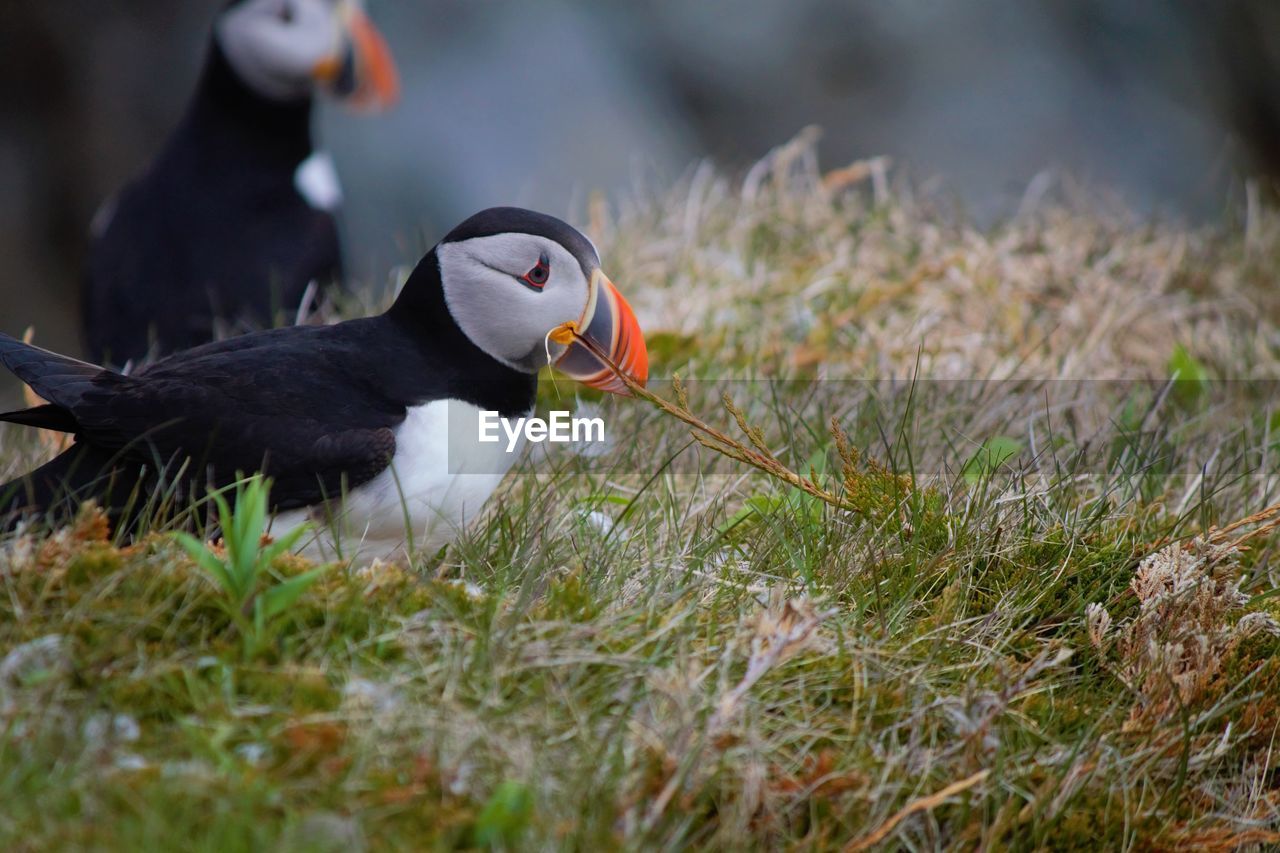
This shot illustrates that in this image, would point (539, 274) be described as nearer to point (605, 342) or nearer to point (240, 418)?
point (605, 342)

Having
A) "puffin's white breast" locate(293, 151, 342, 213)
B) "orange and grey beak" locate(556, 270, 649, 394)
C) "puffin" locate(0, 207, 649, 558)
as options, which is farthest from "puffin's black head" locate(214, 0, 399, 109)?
"orange and grey beak" locate(556, 270, 649, 394)

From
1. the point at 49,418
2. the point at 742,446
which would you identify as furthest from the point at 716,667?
the point at 49,418

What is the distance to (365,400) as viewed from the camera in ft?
8.62

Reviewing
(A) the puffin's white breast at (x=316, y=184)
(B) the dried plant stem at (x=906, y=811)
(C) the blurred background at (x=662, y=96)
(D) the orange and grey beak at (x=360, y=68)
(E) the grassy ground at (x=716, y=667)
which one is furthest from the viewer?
(C) the blurred background at (x=662, y=96)

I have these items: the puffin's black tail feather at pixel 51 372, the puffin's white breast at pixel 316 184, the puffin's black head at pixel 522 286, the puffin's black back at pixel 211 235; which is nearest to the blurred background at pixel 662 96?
the puffin's white breast at pixel 316 184

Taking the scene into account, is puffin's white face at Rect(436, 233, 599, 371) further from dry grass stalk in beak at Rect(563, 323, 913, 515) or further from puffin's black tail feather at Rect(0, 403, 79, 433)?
puffin's black tail feather at Rect(0, 403, 79, 433)

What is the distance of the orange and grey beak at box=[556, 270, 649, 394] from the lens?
2.82 meters

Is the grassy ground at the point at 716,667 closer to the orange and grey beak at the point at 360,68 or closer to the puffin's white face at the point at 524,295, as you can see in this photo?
the puffin's white face at the point at 524,295

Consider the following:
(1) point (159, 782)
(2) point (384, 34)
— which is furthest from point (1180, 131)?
(1) point (159, 782)

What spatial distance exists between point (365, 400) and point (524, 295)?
15.7 inches

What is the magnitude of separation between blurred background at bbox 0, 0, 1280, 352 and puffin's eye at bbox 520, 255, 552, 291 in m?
5.98

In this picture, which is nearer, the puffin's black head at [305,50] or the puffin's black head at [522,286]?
the puffin's black head at [522,286]

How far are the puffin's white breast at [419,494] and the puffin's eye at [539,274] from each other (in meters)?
0.30

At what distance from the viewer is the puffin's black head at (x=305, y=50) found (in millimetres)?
5156
